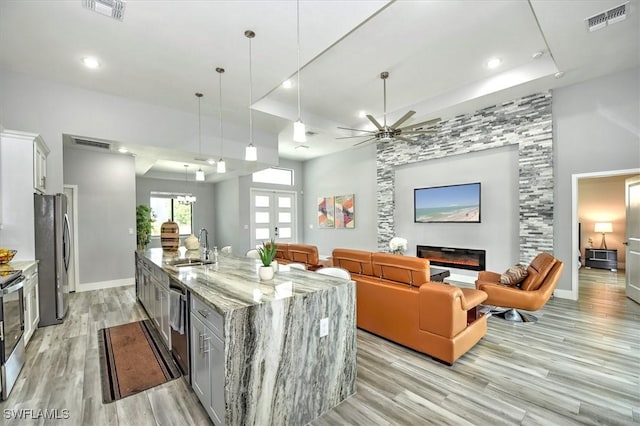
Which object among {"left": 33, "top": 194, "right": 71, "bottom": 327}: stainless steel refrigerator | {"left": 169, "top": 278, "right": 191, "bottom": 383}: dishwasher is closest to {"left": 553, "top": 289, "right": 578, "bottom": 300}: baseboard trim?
{"left": 169, "top": 278, "right": 191, "bottom": 383}: dishwasher

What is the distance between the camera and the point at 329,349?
83.1 inches

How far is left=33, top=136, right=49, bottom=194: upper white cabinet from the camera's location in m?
3.61

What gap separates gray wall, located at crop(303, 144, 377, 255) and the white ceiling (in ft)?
9.11

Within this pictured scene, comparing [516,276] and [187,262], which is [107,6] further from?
[516,276]

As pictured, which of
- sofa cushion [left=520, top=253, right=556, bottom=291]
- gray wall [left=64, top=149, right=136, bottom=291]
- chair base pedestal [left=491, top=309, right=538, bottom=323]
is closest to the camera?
sofa cushion [left=520, top=253, right=556, bottom=291]

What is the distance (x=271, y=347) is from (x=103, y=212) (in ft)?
19.1

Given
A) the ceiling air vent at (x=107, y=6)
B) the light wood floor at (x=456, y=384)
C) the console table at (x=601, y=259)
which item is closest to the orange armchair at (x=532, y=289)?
the light wood floor at (x=456, y=384)

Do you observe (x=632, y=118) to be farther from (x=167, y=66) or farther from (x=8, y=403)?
(x=8, y=403)

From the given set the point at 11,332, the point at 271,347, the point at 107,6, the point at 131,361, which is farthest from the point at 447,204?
the point at 11,332

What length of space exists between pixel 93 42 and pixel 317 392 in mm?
4460

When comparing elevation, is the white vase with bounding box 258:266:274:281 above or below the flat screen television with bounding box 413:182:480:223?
below

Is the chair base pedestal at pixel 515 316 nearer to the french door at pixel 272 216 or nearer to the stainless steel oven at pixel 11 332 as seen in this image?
the stainless steel oven at pixel 11 332

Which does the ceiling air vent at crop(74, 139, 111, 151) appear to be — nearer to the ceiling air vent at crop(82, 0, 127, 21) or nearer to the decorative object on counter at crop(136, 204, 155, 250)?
the decorative object on counter at crop(136, 204, 155, 250)

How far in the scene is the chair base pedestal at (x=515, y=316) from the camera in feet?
12.5
